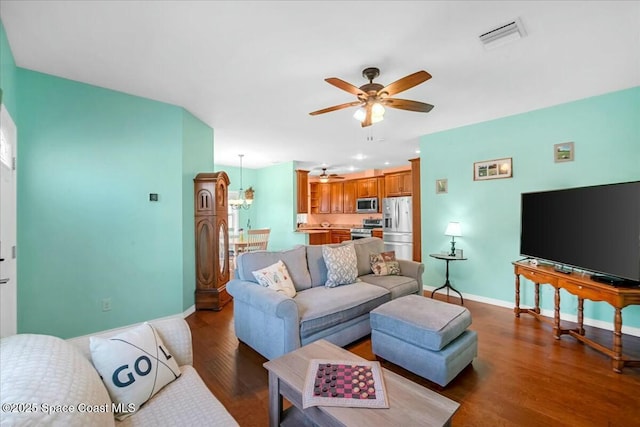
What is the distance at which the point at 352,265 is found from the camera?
3256mm

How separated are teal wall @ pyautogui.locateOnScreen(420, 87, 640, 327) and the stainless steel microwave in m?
3.05

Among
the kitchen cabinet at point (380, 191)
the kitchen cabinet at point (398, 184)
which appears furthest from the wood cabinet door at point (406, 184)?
the kitchen cabinet at point (380, 191)

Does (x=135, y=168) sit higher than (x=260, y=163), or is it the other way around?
(x=260, y=163)

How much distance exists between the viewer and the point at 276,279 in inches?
106

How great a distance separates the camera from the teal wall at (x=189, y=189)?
3489 mm

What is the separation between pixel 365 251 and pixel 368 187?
4.62 metres

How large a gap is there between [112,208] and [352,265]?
276 centimetres

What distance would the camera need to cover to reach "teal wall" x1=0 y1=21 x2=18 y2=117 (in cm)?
192

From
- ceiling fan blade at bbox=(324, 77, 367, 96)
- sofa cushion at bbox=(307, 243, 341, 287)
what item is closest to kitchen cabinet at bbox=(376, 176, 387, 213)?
sofa cushion at bbox=(307, 243, 341, 287)

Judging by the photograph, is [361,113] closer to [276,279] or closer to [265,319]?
[276,279]

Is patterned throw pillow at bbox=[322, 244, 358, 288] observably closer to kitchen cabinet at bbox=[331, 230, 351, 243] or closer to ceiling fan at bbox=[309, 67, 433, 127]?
ceiling fan at bbox=[309, 67, 433, 127]

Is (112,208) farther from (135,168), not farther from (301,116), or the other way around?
(301,116)

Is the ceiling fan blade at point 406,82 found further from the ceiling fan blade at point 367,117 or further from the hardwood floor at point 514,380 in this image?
the hardwood floor at point 514,380

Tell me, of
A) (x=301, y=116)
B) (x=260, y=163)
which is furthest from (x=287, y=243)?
(x=301, y=116)
